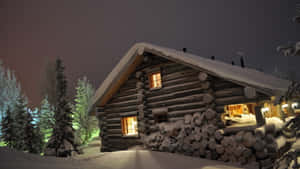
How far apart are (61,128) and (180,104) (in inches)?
409

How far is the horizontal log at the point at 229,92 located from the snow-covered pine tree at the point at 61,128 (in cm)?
1192

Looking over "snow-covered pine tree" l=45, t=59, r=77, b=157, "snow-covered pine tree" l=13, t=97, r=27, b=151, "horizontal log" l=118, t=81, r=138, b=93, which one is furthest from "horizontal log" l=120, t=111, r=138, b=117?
"snow-covered pine tree" l=13, t=97, r=27, b=151

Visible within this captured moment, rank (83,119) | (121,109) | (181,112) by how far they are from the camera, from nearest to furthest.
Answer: (181,112) → (121,109) → (83,119)

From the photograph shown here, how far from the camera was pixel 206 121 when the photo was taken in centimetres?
874

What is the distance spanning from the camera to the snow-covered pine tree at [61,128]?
1416 cm

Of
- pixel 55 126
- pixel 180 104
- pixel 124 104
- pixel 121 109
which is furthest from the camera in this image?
pixel 55 126

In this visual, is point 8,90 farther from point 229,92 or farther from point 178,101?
point 229,92

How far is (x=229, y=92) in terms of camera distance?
8430mm

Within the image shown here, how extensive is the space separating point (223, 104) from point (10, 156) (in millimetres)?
8003

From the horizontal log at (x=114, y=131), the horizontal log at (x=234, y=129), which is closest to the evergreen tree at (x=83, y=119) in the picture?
the horizontal log at (x=114, y=131)

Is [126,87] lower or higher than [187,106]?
higher

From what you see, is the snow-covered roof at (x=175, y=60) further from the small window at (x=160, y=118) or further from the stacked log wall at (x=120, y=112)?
the small window at (x=160, y=118)

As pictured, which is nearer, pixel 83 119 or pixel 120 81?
pixel 120 81

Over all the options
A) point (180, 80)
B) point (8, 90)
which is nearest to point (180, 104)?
point (180, 80)
